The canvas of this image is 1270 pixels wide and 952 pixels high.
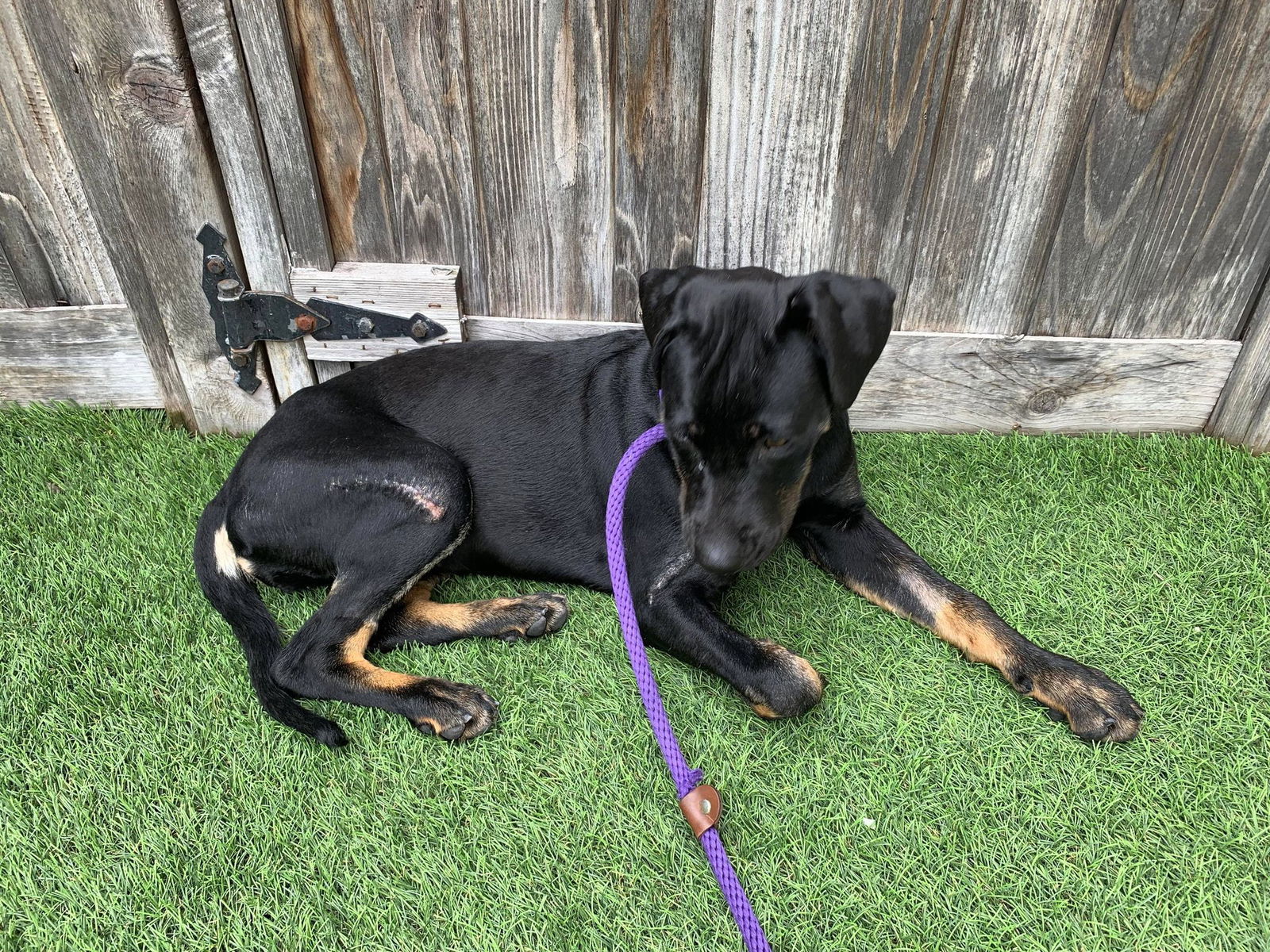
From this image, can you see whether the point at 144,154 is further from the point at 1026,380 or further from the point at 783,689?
the point at 1026,380

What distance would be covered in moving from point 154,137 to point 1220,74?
3783 millimetres

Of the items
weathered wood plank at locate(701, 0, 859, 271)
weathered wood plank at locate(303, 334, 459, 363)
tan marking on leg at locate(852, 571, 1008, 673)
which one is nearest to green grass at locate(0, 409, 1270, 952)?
tan marking on leg at locate(852, 571, 1008, 673)

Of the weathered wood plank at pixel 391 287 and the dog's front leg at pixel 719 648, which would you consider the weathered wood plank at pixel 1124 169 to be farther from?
the weathered wood plank at pixel 391 287

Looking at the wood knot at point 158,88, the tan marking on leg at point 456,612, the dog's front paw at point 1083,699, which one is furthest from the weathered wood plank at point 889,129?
the wood knot at point 158,88

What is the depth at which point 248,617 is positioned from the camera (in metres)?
2.78

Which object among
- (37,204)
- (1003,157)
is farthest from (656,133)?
(37,204)

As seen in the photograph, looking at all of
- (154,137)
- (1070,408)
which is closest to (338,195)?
(154,137)

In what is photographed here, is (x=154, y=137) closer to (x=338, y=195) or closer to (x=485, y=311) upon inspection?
(x=338, y=195)

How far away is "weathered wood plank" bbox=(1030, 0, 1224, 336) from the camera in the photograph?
113 inches

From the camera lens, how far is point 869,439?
12.1 ft

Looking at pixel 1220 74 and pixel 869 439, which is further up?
pixel 1220 74

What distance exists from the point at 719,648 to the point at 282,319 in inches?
88.3

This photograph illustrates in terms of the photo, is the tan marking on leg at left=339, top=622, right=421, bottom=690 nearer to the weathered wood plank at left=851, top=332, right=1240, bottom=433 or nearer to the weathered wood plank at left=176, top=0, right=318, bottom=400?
the weathered wood plank at left=176, top=0, right=318, bottom=400

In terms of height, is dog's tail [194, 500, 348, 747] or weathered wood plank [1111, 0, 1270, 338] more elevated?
weathered wood plank [1111, 0, 1270, 338]
